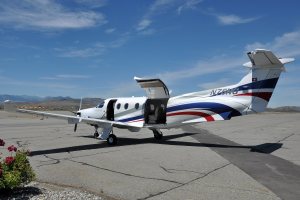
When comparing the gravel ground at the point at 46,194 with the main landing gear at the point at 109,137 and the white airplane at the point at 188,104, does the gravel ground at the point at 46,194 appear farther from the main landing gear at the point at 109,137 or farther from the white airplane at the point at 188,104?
the main landing gear at the point at 109,137

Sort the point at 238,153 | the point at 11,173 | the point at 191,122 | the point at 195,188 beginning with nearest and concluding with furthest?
the point at 11,173 < the point at 195,188 < the point at 238,153 < the point at 191,122

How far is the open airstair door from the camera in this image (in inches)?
773

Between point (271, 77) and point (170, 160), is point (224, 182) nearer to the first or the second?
point (170, 160)

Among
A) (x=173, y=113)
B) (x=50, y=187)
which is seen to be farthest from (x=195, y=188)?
(x=173, y=113)

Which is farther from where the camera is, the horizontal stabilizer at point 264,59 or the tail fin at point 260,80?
the tail fin at point 260,80

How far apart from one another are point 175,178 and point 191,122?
28.9 ft

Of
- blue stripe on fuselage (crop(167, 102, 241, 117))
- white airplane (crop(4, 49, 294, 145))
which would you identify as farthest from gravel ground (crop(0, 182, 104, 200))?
blue stripe on fuselage (crop(167, 102, 241, 117))

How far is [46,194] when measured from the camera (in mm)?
7734

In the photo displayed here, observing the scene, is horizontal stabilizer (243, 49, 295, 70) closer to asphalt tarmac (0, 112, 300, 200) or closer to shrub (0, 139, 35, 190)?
asphalt tarmac (0, 112, 300, 200)

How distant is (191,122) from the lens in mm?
18703

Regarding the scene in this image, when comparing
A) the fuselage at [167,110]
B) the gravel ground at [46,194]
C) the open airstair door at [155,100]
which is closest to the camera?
the gravel ground at [46,194]

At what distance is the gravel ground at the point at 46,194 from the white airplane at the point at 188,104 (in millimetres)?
9705

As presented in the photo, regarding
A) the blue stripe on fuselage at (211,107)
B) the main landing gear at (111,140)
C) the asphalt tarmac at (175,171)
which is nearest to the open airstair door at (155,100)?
the blue stripe on fuselage at (211,107)

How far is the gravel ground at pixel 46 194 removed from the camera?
7.42m
